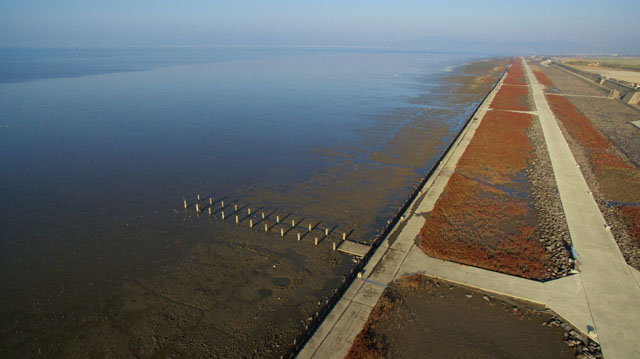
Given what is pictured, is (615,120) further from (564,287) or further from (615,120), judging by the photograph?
(564,287)

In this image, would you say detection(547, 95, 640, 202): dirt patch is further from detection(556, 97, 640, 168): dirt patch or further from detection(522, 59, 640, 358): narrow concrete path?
detection(522, 59, 640, 358): narrow concrete path

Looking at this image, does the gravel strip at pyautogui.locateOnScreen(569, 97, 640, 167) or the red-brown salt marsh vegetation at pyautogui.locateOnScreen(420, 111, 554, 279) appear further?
the gravel strip at pyautogui.locateOnScreen(569, 97, 640, 167)

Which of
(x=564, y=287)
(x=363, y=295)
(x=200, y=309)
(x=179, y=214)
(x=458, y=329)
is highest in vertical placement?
(x=564, y=287)

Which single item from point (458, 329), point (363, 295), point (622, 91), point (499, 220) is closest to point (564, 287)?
point (458, 329)

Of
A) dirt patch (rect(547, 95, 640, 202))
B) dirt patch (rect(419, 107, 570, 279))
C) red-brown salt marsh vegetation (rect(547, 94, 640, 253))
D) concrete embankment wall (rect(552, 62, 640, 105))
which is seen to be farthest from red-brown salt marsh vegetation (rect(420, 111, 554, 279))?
concrete embankment wall (rect(552, 62, 640, 105))

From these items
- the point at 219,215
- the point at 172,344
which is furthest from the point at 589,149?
the point at 172,344

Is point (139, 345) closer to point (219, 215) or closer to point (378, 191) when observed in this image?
point (219, 215)
